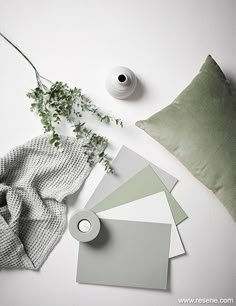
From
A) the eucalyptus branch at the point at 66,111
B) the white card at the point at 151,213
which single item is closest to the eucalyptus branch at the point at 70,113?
the eucalyptus branch at the point at 66,111

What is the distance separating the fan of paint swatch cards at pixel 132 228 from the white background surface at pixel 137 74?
0.11 feet

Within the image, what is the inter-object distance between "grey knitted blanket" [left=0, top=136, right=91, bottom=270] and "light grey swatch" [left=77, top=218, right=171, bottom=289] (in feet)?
0.49

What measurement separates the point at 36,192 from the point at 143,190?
40 centimetres

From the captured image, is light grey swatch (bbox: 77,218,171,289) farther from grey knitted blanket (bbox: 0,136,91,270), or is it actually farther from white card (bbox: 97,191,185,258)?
grey knitted blanket (bbox: 0,136,91,270)

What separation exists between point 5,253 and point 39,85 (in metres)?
0.64

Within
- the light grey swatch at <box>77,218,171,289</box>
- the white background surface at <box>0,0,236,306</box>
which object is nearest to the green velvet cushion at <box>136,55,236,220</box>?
the white background surface at <box>0,0,236,306</box>

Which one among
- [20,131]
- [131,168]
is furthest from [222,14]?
[20,131]

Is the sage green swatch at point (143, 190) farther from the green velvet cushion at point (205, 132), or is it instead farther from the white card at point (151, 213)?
the green velvet cushion at point (205, 132)

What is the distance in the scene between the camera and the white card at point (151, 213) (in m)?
1.38

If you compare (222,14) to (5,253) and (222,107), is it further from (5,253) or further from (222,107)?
(5,253)

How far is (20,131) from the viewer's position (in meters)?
1.42

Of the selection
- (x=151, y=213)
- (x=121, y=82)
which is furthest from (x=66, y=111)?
(x=151, y=213)

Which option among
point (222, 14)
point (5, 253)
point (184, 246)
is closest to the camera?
point (5, 253)

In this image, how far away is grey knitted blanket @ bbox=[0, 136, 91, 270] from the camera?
1.31 meters
